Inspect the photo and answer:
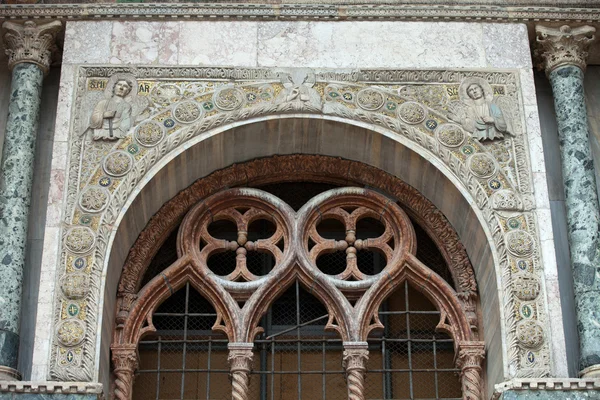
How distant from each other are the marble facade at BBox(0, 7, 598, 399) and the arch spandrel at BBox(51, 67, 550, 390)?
14mm

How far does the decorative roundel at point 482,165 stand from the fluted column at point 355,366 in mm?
2214

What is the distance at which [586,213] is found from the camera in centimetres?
1322

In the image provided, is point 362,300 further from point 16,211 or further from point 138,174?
point 16,211

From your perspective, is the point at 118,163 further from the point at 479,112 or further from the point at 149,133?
the point at 479,112

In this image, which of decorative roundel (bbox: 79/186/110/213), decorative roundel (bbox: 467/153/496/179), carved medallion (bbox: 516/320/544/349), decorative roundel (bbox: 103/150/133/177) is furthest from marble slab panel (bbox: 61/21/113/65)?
carved medallion (bbox: 516/320/544/349)

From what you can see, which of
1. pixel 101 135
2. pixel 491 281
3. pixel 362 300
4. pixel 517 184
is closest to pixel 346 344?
pixel 362 300

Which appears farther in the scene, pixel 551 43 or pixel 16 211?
pixel 551 43

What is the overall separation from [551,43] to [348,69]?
2.38m

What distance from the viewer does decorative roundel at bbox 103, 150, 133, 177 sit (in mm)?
13430

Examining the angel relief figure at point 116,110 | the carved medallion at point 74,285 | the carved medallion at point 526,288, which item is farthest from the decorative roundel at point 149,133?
the carved medallion at point 526,288

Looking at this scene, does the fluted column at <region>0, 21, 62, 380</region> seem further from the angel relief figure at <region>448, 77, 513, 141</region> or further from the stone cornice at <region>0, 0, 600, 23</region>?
the angel relief figure at <region>448, 77, 513, 141</region>

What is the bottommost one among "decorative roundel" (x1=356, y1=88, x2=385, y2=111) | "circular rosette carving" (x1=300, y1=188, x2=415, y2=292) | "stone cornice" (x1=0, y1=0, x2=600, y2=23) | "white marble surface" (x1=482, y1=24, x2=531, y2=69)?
"circular rosette carving" (x1=300, y1=188, x2=415, y2=292)

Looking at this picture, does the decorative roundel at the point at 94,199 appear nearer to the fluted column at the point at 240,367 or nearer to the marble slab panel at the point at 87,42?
the marble slab panel at the point at 87,42

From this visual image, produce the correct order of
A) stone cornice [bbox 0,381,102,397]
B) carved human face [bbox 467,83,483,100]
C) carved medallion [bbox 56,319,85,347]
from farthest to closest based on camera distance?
carved human face [bbox 467,83,483,100]
carved medallion [bbox 56,319,85,347]
stone cornice [bbox 0,381,102,397]
